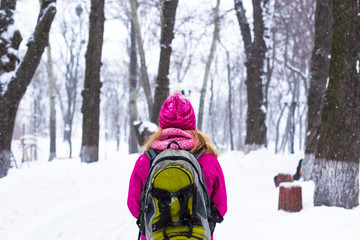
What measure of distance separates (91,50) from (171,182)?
32.9 feet

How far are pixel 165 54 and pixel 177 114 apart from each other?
10.1 m

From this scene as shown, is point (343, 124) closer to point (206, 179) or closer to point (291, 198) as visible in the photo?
point (291, 198)

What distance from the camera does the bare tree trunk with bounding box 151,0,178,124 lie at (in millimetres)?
12250

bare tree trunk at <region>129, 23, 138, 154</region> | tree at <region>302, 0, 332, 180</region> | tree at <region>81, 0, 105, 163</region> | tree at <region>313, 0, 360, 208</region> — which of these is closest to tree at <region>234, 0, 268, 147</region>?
bare tree trunk at <region>129, 23, 138, 154</region>

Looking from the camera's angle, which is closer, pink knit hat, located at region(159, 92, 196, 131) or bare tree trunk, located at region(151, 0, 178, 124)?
pink knit hat, located at region(159, 92, 196, 131)

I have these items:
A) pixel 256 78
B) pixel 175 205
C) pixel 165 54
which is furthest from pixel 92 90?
pixel 175 205

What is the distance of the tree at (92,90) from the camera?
36.6 ft

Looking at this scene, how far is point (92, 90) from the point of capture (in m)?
11.2

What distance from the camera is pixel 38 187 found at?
265 inches

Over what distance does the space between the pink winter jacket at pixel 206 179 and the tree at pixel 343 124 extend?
350cm

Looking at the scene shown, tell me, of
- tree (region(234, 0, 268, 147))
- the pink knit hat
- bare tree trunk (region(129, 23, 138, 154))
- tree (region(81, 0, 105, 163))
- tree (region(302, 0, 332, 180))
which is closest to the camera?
the pink knit hat

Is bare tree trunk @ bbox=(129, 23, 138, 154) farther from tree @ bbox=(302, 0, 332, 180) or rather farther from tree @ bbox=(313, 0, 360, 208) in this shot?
tree @ bbox=(313, 0, 360, 208)

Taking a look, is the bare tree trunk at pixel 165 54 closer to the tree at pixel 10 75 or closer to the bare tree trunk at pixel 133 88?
the bare tree trunk at pixel 133 88

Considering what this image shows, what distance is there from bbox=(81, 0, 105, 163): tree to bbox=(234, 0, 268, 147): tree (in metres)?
7.21
